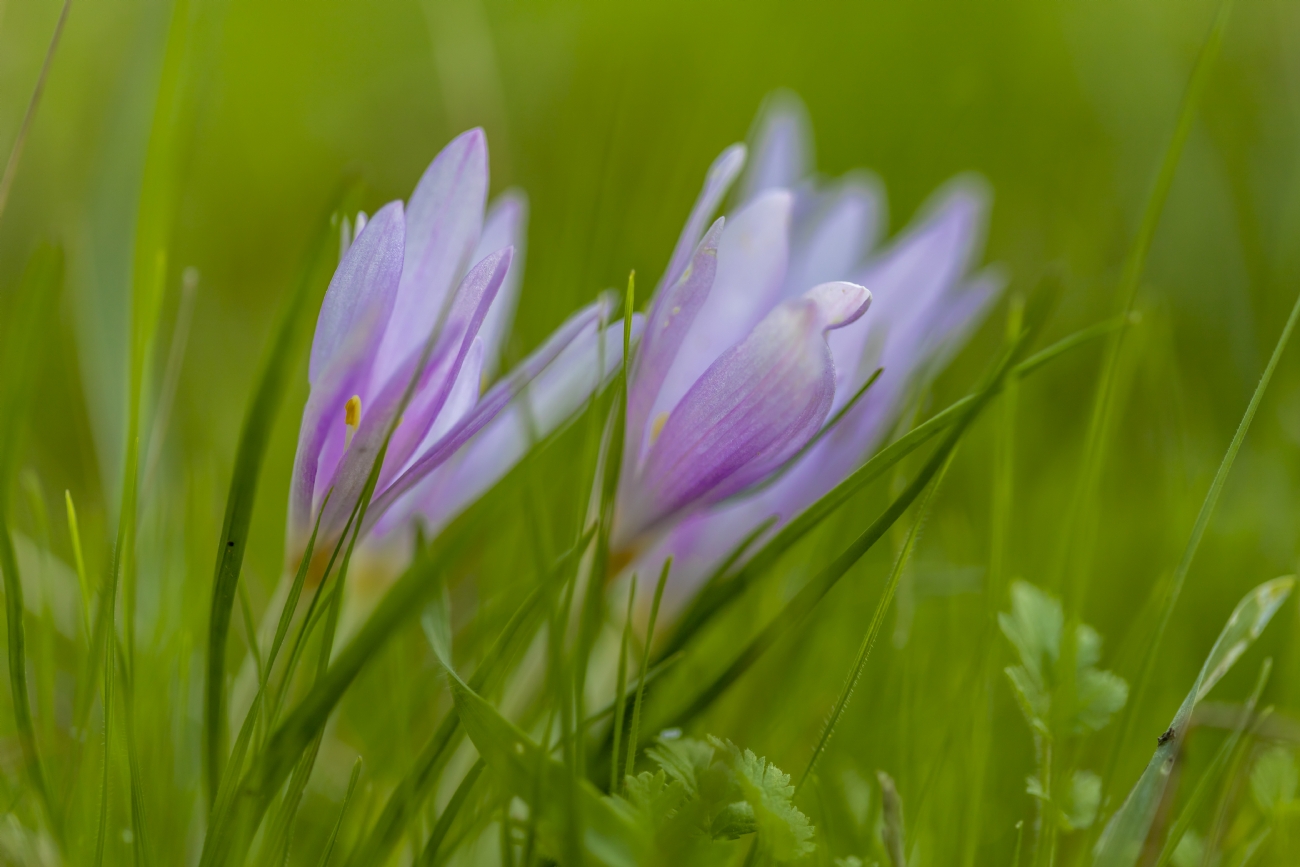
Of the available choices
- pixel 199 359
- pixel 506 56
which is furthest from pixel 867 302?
pixel 506 56

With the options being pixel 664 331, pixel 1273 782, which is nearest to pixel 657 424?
pixel 664 331

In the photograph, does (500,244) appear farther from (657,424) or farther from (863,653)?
(863,653)

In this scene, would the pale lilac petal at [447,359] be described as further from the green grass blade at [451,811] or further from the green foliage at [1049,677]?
the green foliage at [1049,677]

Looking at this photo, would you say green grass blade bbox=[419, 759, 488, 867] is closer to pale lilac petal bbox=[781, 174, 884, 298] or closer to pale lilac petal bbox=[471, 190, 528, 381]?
pale lilac petal bbox=[471, 190, 528, 381]

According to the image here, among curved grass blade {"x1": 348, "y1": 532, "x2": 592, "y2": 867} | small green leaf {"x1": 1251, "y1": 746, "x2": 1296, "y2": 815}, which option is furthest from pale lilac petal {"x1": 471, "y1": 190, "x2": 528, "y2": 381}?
small green leaf {"x1": 1251, "y1": 746, "x2": 1296, "y2": 815}

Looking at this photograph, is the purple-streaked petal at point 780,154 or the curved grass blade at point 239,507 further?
the purple-streaked petal at point 780,154

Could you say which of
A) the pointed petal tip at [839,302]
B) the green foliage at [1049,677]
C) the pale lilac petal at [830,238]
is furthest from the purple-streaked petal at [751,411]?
the pale lilac petal at [830,238]

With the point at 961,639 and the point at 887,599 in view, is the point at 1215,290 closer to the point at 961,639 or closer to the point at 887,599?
the point at 961,639
